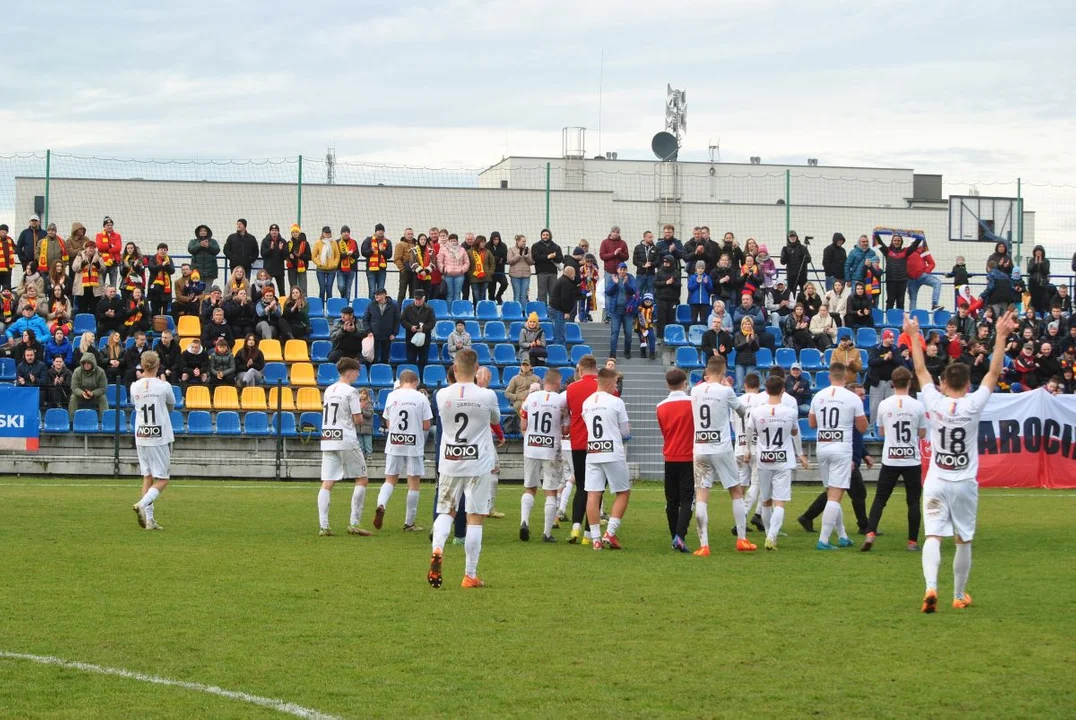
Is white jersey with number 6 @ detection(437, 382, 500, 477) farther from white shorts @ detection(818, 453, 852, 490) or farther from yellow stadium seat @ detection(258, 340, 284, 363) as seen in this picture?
yellow stadium seat @ detection(258, 340, 284, 363)

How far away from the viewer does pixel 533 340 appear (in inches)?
1038

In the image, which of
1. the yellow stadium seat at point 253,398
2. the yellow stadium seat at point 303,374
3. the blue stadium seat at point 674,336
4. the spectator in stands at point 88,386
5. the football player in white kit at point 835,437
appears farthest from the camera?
the blue stadium seat at point 674,336

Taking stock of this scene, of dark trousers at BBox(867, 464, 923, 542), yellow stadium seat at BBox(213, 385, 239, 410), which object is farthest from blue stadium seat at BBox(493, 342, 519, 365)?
dark trousers at BBox(867, 464, 923, 542)

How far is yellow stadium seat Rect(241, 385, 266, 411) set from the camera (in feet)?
82.8

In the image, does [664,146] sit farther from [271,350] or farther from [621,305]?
[271,350]

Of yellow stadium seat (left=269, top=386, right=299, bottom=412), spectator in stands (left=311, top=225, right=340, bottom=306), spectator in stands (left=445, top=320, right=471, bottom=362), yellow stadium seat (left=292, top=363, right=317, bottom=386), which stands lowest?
yellow stadium seat (left=269, top=386, right=299, bottom=412)

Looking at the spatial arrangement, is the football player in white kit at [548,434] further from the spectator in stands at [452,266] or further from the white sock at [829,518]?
the spectator in stands at [452,266]

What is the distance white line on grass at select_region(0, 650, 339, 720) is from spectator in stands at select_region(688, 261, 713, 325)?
2116 centimetres

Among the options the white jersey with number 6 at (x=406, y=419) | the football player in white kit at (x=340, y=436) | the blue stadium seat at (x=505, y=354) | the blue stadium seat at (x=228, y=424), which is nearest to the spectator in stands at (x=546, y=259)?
the blue stadium seat at (x=505, y=354)

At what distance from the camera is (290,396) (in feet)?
83.4

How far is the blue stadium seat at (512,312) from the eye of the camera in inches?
1138

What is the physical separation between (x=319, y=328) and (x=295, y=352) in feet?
5.29

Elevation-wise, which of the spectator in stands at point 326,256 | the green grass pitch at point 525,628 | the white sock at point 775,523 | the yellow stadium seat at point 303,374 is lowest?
the green grass pitch at point 525,628

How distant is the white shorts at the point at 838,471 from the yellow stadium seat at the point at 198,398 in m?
13.9
